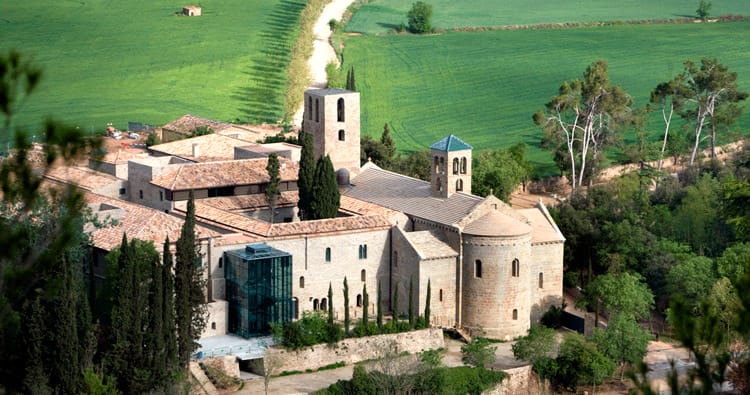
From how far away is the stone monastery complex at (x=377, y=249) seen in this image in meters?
60.5

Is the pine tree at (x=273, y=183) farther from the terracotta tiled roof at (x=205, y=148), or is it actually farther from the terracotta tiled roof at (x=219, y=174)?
the terracotta tiled roof at (x=205, y=148)

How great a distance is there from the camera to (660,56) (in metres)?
118

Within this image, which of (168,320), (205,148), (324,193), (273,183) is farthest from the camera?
(205,148)

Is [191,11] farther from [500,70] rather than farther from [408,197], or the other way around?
[408,197]

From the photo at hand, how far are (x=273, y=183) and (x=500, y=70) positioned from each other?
48.8m

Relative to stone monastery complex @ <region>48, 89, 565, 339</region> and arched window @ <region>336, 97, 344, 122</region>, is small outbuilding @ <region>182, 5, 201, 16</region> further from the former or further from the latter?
stone monastery complex @ <region>48, 89, 565, 339</region>

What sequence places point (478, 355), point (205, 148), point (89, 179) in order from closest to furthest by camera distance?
point (478, 355)
point (89, 179)
point (205, 148)

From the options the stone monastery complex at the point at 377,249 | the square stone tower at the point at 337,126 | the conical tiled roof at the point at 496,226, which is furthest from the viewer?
the square stone tower at the point at 337,126

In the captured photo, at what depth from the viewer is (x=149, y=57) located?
116 m

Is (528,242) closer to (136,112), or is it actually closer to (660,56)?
(136,112)

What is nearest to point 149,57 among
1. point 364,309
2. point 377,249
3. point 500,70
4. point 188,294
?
point 500,70

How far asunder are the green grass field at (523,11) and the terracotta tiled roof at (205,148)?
53.1 metres

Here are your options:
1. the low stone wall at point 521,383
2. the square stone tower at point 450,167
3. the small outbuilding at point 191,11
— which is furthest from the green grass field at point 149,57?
the low stone wall at point 521,383

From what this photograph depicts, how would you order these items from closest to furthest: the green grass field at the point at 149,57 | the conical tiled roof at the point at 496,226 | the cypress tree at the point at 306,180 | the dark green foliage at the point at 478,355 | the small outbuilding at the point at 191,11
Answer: the dark green foliage at the point at 478,355 < the conical tiled roof at the point at 496,226 < the cypress tree at the point at 306,180 < the green grass field at the point at 149,57 < the small outbuilding at the point at 191,11
